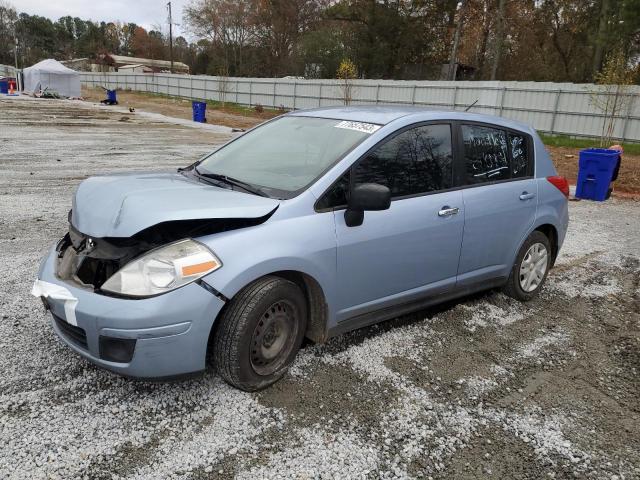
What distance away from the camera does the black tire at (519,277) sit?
4477 mm

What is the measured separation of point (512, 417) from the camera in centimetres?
294

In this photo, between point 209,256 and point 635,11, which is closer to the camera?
point 209,256

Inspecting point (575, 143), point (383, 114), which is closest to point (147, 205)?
point (383, 114)

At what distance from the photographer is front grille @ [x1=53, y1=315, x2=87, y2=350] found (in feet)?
8.82

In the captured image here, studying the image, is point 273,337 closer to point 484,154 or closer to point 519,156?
point 484,154

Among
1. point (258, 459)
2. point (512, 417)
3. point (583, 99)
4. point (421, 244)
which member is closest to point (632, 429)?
point (512, 417)

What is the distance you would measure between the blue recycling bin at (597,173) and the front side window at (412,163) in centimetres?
750

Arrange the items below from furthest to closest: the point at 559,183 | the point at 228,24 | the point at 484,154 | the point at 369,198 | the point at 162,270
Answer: the point at 228,24, the point at 559,183, the point at 484,154, the point at 369,198, the point at 162,270

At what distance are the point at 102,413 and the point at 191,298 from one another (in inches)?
32.1

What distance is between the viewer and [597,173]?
33.3 ft

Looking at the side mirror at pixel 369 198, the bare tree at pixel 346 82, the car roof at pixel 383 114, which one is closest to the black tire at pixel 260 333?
the side mirror at pixel 369 198

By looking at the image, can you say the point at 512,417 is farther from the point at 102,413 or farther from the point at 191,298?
the point at 102,413

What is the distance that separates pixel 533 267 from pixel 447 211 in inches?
56.9

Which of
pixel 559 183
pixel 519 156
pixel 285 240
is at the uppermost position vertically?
pixel 519 156
